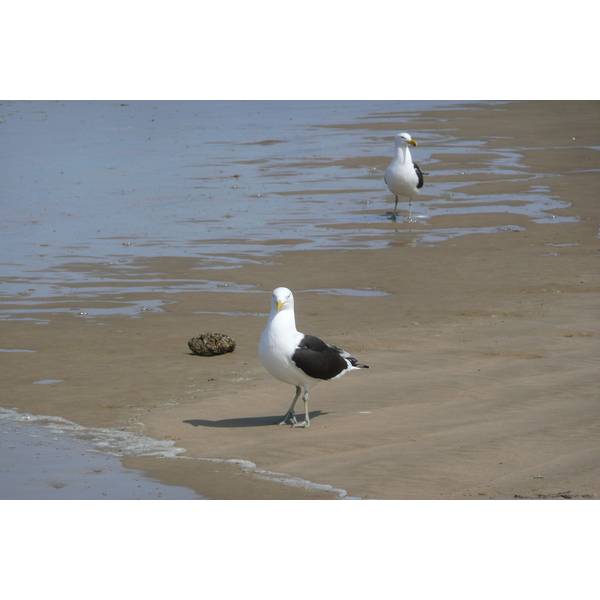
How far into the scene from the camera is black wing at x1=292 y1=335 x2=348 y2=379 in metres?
7.70

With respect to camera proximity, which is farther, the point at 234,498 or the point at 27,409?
the point at 27,409

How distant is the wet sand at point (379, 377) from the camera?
6637mm

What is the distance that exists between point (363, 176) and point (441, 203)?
147 inches

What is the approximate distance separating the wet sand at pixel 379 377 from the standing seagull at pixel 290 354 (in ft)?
1.29

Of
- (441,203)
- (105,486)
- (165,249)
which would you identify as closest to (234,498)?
(105,486)

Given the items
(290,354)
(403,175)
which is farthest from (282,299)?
(403,175)

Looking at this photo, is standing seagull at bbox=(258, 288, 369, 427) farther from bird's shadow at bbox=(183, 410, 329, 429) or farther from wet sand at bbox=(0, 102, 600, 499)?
wet sand at bbox=(0, 102, 600, 499)

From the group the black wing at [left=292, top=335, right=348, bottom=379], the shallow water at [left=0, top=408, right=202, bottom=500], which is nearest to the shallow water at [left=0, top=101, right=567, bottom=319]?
the shallow water at [left=0, top=408, right=202, bottom=500]

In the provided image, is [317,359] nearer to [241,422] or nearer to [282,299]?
[282,299]

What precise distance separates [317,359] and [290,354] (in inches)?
9.9

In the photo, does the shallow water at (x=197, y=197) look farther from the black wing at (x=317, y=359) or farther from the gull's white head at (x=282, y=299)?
the black wing at (x=317, y=359)

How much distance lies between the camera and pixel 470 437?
725 centimetres

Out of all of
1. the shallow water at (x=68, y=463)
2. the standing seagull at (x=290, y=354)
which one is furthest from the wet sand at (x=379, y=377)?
the standing seagull at (x=290, y=354)

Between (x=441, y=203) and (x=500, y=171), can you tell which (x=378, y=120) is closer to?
(x=500, y=171)
